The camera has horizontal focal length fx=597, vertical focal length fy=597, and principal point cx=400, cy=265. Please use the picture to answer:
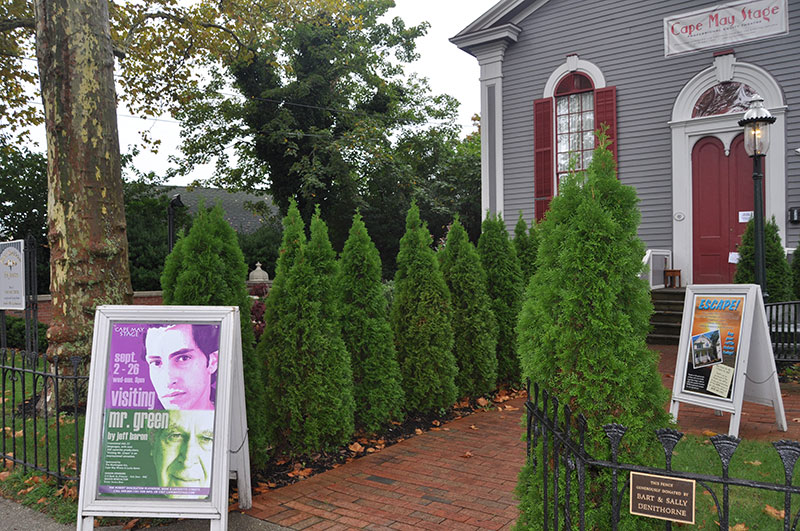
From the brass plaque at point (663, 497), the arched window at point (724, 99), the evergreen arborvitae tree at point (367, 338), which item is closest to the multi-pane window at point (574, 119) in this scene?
the arched window at point (724, 99)

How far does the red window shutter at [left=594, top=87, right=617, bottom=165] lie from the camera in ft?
40.7

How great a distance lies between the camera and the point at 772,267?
916cm

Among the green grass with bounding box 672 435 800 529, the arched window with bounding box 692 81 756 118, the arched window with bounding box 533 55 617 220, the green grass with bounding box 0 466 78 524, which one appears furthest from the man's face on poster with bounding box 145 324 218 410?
the arched window with bounding box 692 81 756 118

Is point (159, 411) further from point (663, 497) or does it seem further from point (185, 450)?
point (663, 497)

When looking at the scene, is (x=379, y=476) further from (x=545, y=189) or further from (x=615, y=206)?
(x=545, y=189)

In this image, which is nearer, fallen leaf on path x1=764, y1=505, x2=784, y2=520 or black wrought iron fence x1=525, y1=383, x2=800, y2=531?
black wrought iron fence x1=525, y1=383, x2=800, y2=531

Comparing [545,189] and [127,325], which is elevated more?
[545,189]

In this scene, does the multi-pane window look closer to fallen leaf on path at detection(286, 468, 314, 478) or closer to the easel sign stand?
the easel sign stand

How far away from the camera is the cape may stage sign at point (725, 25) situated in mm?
10711

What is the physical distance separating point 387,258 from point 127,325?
866 inches

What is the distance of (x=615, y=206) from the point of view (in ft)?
9.34

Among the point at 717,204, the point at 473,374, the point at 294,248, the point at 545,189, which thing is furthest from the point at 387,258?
the point at 294,248

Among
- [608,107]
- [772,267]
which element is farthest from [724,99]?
[772,267]

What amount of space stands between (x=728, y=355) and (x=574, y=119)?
343 inches
